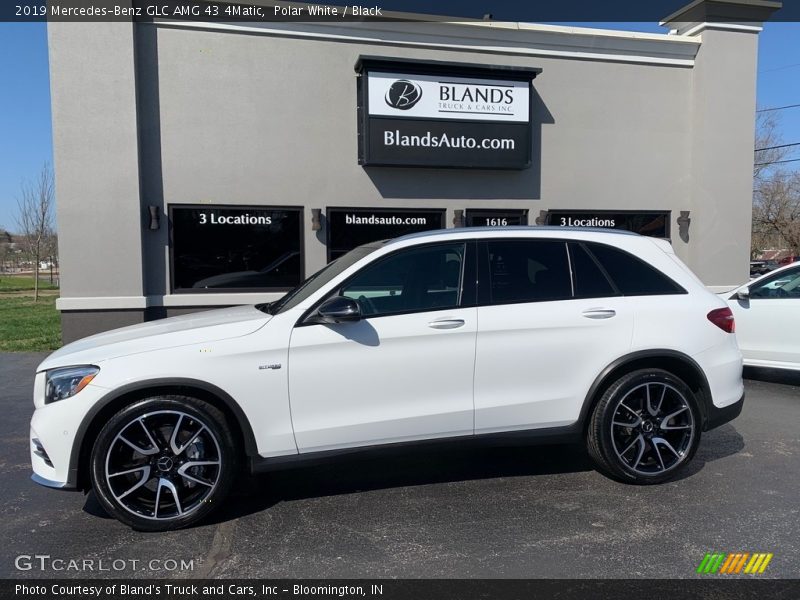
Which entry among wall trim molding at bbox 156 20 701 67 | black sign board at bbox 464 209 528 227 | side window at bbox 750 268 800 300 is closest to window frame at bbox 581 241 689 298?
side window at bbox 750 268 800 300

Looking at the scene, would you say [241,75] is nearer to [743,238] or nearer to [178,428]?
[178,428]

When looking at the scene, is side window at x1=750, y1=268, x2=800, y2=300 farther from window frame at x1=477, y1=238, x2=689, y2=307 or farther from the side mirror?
the side mirror

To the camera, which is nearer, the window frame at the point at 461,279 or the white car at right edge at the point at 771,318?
the window frame at the point at 461,279

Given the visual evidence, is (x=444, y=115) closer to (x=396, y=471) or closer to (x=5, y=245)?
(x=396, y=471)

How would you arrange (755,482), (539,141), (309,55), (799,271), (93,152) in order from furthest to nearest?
1. (539,141)
2. (309,55)
3. (93,152)
4. (799,271)
5. (755,482)

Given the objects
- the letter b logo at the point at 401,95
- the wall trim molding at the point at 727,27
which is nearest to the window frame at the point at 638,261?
the letter b logo at the point at 401,95

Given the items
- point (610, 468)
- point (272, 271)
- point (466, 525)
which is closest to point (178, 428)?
point (466, 525)

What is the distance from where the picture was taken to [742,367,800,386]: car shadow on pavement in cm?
805

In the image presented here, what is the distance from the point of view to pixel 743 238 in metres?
11.6

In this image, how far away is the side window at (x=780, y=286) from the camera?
742cm

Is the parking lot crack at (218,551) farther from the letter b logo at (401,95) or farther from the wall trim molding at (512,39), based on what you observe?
the wall trim molding at (512,39)

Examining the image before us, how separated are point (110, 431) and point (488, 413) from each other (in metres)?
2.38

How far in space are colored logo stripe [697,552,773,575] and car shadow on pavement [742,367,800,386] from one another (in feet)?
17.5

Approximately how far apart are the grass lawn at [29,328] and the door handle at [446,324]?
8936 millimetres
